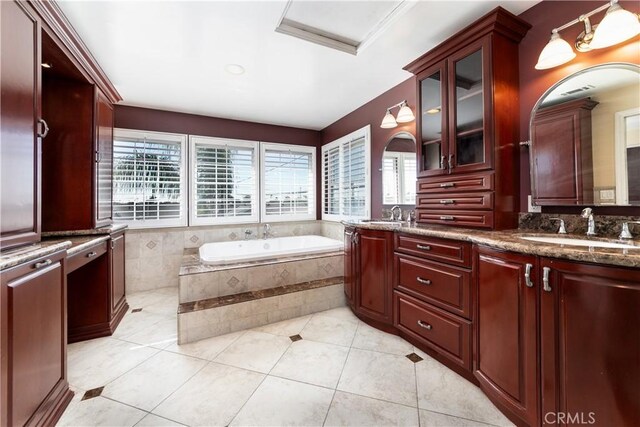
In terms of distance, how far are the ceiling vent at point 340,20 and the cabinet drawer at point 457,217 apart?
4.88 feet

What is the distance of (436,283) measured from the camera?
5.74 ft

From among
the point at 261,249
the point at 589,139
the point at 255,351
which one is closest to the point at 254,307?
the point at 255,351

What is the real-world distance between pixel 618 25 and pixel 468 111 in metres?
0.77

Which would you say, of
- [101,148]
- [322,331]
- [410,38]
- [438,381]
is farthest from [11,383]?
[410,38]

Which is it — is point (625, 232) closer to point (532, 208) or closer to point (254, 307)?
point (532, 208)

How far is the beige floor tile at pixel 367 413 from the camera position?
132cm

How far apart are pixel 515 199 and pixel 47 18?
3195 millimetres

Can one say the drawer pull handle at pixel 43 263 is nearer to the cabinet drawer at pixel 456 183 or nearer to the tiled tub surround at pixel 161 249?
the tiled tub surround at pixel 161 249

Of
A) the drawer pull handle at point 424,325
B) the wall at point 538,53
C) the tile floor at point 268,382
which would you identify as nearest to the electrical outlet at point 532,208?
the wall at point 538,53

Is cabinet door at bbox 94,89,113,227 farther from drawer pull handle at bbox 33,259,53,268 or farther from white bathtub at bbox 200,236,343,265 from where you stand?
drawer pull handle at bbox 33,259,53,268

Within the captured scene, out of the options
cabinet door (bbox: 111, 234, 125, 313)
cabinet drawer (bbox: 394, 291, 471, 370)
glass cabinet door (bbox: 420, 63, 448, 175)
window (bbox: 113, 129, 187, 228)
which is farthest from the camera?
window (bbox: 113, 129, 187, 228)

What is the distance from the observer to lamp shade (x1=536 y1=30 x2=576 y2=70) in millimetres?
1428

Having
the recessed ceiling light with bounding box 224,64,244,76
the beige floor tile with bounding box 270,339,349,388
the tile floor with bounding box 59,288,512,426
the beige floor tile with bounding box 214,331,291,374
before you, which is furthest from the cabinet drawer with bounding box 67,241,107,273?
the recessed ceiling light with bounding box 224,64,244,76

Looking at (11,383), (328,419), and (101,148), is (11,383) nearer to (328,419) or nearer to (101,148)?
(328,419)
